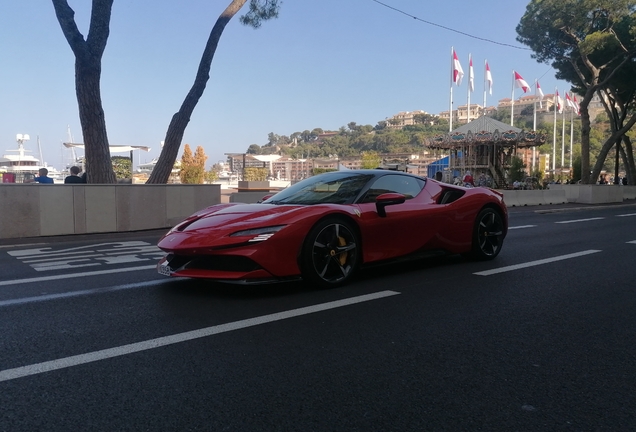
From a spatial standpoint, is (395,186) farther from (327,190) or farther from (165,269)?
(165,269)

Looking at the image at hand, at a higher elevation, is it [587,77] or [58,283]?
[587,77]

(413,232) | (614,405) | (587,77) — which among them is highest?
(587,77)

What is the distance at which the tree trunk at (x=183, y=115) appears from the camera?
15930 millimetres

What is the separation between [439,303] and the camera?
195 inches

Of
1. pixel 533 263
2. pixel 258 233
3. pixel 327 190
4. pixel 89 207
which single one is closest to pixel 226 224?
pixel 258 233

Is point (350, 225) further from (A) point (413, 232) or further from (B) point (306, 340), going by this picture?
(B) point (306, 340)

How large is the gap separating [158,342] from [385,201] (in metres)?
2.78

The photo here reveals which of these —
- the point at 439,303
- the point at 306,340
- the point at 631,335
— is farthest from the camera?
the point at 439,303

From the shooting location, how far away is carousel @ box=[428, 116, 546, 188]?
137ft

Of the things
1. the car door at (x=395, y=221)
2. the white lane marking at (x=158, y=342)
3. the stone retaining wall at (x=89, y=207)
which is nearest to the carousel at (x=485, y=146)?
the stone retaining wall at (x=89, y=207)

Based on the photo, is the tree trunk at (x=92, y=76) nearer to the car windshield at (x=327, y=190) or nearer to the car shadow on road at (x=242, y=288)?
the car windshield at (x=327, y=190)

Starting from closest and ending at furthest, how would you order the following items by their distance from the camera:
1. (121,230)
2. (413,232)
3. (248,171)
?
(413,232) < (121,230) < (248,171)

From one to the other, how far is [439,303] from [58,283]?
151 inches

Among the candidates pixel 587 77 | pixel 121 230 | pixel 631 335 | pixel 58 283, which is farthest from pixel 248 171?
pixel 631 335
